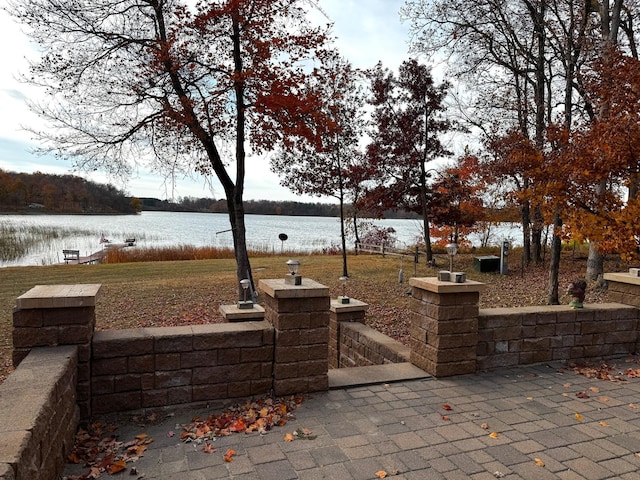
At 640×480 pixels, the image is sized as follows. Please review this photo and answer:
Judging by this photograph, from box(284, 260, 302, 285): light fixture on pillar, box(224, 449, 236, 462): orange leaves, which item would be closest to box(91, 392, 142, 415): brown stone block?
box(224, 449, 236, 462): orange leaves

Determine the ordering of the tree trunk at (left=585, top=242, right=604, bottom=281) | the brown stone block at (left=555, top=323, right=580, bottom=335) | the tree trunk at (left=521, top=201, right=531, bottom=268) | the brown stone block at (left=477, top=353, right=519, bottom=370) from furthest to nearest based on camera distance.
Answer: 1. the tree trunk at (left=521, top=201, right=531, bottom=268)
2. the tree trunk at (left=585, top=242, right=604, bottom=281)
3. the brown stone block at (left=555, top=323, right=580, bottom=335)
4. the brown stone block at (left=477, top=353, right=519, bottom=370)

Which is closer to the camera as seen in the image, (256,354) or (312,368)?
(256,354)

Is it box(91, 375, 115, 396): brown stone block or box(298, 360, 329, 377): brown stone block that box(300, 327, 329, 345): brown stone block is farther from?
box(91, 375, 115, 396): brown stone block

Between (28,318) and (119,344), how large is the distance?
63 cm

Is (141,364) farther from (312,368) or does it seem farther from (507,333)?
(507,333)

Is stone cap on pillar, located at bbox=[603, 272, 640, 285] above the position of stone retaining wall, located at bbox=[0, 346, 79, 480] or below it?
above

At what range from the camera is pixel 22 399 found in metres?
2.10

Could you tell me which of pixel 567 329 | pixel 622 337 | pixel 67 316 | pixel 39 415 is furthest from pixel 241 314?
pixel 622 337

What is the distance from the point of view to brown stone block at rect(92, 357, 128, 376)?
10.6ft

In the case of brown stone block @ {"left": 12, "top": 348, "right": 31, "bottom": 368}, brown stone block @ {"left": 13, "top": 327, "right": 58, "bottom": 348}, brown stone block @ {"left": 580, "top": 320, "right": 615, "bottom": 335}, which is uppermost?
brown stone block @ {"left": 13, "top": 327, "right": 58, "bottom": 348}

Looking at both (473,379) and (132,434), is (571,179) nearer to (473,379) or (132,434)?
(473,379)

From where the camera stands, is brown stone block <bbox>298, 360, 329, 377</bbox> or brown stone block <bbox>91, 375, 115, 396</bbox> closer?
brown stone block <bbox>91, 375, 115, 396</bbox>

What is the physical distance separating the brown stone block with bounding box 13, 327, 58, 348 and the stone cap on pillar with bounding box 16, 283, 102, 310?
0.53ft

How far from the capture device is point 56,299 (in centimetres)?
299
